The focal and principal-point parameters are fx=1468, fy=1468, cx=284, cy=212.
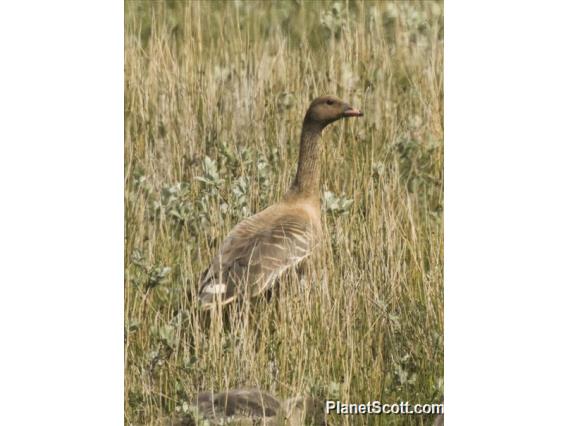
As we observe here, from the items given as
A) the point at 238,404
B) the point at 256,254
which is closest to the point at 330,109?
the point at 256,254

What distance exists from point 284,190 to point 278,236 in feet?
1.36

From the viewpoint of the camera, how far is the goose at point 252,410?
22.8ft

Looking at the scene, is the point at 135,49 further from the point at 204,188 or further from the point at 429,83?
the point at 429,83

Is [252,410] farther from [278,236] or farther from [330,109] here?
[330,109]

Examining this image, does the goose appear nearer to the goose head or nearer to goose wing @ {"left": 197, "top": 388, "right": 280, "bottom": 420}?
goose wing @ {"left": 197, "top": 388, "right": 280, "bottom": 420}

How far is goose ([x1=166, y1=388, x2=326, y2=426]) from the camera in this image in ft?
22.8

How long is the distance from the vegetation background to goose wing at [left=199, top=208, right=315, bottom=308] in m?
0.08

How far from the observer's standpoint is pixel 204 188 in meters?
7.70

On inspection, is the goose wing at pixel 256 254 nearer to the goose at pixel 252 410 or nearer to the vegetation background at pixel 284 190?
the vegetation background at pixel 284 190

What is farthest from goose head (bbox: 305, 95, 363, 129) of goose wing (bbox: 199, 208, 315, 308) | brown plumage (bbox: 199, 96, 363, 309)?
goose wing (bbox: 199, 208, 315, 308)

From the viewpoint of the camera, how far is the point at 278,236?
7.57 metres

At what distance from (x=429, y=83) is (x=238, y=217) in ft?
4.09

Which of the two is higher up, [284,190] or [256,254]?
[284,190]

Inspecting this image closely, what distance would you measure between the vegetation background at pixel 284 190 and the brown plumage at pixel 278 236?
0.07 meters
